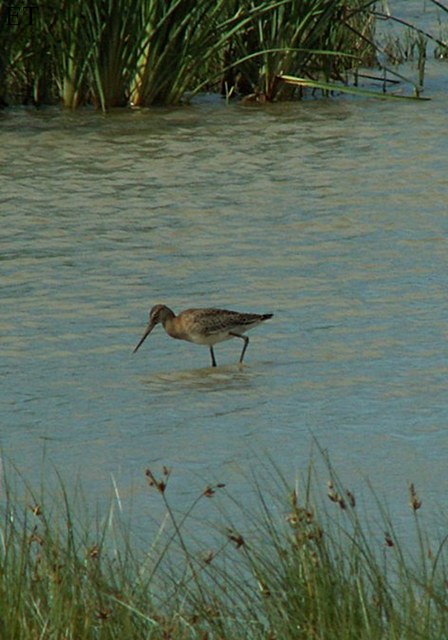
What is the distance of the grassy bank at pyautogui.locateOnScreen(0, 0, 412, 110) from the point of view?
14062 millimetres

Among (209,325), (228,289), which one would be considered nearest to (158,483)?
(209,325)

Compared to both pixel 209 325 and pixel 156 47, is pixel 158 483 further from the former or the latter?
pixel 156 47

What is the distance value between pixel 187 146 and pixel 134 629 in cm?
1021

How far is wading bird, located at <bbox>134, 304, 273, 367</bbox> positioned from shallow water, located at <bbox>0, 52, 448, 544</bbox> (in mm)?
171

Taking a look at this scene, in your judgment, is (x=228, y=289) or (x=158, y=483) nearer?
(x=158, y=483)

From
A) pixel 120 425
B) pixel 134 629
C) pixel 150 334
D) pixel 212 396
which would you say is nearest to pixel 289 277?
pixel 150 334

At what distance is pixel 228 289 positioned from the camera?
912cm

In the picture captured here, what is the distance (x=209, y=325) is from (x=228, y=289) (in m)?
1.54

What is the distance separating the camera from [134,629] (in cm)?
363

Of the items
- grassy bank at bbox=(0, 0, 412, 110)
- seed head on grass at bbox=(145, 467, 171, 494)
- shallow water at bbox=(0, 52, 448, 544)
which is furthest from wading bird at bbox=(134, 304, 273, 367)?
grassy bank at bbox=(0, 0, 412, 110)

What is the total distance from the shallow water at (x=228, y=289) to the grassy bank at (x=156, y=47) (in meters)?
0.29

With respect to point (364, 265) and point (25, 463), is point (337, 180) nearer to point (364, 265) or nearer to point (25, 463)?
point (364, 265)

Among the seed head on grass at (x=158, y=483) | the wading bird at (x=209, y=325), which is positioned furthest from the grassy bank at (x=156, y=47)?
the seed head on grass at (x=158, y=483)

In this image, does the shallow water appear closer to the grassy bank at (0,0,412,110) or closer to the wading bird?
the wading bird
